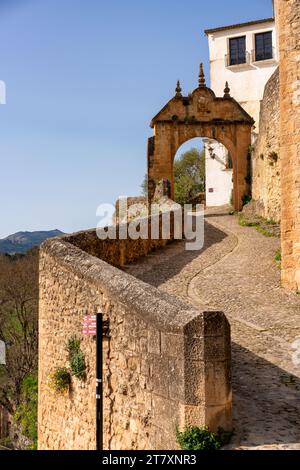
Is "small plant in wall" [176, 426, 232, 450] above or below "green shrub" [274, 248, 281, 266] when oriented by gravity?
below

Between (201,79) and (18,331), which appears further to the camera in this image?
(18,331)

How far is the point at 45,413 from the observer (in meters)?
7.54

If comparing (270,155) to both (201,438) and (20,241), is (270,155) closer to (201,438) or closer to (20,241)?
(201,438)

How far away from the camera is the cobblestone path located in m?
4.50

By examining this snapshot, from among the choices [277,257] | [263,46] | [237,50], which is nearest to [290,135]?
[277,257]

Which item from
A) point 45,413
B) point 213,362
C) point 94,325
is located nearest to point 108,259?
point 45,413

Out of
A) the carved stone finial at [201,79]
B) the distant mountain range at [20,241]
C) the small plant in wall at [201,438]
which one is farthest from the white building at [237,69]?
the distant mountain range at [20,241]

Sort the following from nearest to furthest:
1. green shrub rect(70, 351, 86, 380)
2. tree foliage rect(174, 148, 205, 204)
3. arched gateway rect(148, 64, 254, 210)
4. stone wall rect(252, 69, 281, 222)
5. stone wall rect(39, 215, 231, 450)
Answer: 1. stone wall rect(39, 215, 231, 450)
2. green shrub rect(70, 351, 86, 380)
3. stone wall rect(252, 69, 281, 222)
4. arched gateway rect(148, 64, 254, 210)
5. tree foliage rect(174, 148, 205, 204)

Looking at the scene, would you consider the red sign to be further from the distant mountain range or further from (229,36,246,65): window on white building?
the distant mountain range

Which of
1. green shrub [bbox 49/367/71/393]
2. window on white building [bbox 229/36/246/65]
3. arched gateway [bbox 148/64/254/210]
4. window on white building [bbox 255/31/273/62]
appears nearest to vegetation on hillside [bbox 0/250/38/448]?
arched gateway [bbox 148/64/254/210]

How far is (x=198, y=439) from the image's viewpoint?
162 inches

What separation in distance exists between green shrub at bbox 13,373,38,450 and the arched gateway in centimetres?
985

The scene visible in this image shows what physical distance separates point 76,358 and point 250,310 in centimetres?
332

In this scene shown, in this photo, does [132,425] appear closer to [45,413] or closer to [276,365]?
[276,365]
